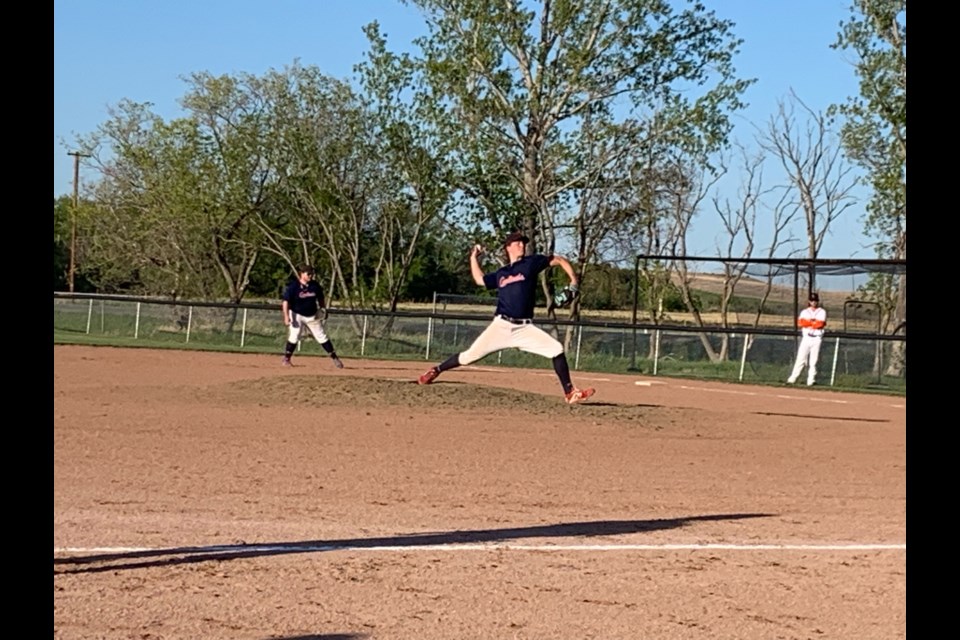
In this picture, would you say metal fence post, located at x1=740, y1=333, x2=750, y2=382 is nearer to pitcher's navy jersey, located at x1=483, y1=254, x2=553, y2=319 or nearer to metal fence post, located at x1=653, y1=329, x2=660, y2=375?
metal fence post, located at x1=653, y1=329, x2=660, y2=375

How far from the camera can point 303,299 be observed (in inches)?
914

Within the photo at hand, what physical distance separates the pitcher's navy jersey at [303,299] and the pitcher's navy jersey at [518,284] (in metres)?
8.71

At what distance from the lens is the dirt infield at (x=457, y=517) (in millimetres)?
5422

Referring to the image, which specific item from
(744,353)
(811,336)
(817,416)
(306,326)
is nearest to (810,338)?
(811,336)

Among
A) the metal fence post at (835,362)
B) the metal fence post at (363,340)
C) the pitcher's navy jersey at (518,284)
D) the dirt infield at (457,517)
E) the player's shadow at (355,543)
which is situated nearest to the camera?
the dirt infield at (457,517)

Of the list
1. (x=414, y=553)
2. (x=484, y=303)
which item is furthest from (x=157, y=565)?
(x=484, y=303)

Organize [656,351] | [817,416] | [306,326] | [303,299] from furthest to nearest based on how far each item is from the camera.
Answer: [656,351] < [306,326] < [303,299] < [817,416]

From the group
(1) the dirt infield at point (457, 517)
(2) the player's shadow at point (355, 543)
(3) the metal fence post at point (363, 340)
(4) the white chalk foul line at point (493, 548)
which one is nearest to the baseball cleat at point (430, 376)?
(1) the dirt infield at point (457, 517)

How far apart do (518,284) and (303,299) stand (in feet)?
29.7

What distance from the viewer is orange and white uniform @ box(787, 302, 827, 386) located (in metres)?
26.0

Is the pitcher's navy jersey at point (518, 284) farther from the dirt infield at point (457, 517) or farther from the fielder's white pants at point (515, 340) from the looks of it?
the dirt infield at point (457, 517)

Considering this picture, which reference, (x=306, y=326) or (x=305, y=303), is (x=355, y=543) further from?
(x=306, y=326)

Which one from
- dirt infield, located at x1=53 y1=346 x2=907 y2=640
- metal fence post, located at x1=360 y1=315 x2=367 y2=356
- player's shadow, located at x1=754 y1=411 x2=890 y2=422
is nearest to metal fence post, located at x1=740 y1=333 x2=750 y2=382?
player's shadow, located at x1=754 y1=411 x2=890 y2=422

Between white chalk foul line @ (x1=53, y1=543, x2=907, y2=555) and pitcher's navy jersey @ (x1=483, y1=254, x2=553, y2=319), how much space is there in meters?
7.53
